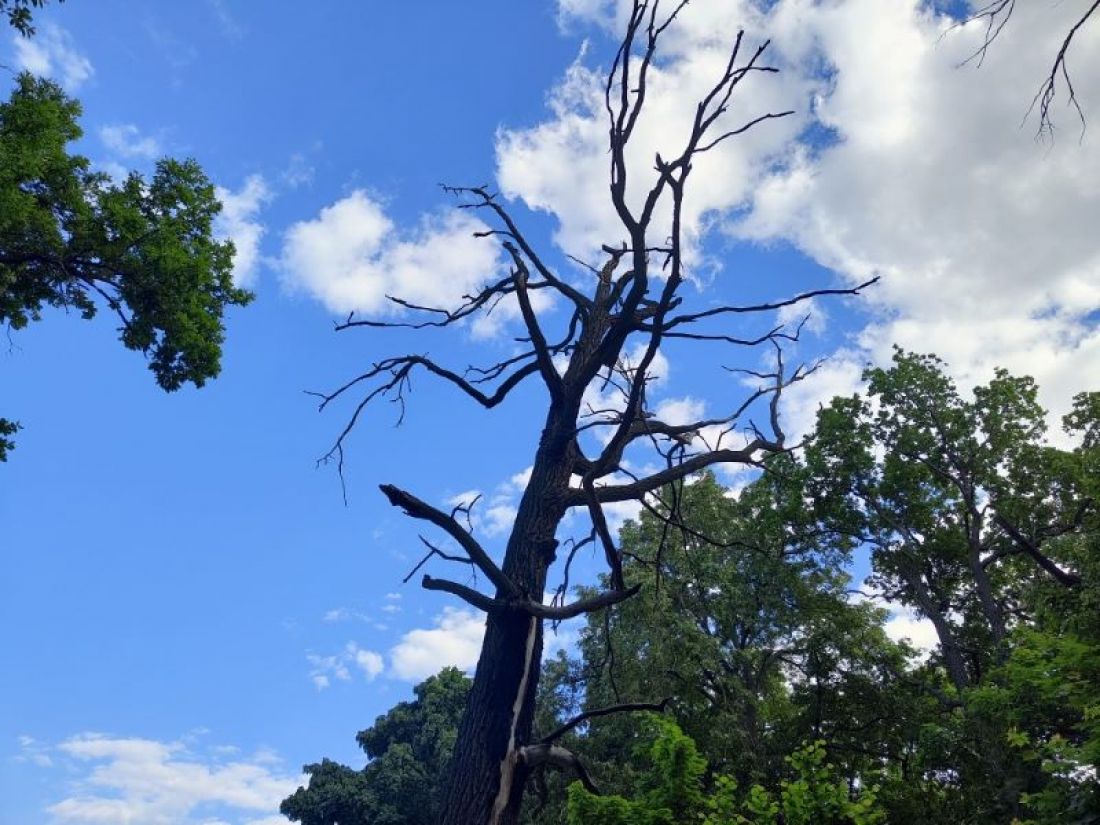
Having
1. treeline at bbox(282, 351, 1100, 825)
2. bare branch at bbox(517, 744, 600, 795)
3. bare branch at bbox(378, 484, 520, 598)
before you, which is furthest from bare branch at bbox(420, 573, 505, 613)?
treeline at bbox(282, 351, 1100, 825)

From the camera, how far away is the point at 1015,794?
385 inches

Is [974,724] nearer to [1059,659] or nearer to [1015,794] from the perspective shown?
[1015,794]

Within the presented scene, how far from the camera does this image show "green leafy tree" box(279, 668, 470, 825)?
3111 cm

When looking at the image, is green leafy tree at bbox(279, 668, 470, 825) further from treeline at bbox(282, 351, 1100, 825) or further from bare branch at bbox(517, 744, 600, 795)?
bare branch at bbox(517, 744, 600, 795)

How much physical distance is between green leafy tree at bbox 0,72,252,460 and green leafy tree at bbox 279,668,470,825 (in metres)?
23.3

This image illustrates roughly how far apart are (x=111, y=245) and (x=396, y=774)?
27.4 meters

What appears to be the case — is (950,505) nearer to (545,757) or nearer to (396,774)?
(545,757)

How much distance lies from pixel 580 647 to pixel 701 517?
5.38m

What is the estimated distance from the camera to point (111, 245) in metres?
11.4

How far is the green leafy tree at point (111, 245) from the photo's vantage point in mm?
10578

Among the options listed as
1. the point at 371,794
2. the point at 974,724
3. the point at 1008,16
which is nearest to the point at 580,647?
the point at 974,724

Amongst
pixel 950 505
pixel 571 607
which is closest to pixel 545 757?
pixel 571 607

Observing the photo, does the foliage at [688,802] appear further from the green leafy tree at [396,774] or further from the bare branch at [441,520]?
the green leafy tree at [396,774]

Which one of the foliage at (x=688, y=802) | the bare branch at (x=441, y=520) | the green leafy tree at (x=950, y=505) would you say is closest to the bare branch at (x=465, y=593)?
the bare branch at (x=441, y=520)
